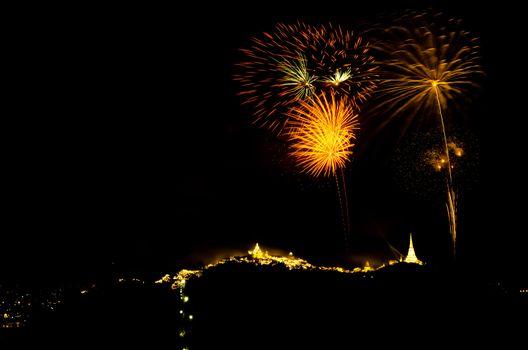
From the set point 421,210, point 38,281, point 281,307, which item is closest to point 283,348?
point 281,307

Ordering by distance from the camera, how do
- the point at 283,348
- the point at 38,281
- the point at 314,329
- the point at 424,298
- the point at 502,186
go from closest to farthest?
the point at 283,348
the point at 314,329
the point at 424,298
the point at 38,281
the point at 502,186

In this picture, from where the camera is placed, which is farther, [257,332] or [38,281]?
[38,281]

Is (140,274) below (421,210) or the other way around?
below

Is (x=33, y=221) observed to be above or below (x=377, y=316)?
above

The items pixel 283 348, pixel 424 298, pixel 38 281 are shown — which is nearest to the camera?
pixel 283 348

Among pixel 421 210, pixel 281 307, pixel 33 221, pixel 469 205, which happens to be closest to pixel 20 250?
pixel 33 221

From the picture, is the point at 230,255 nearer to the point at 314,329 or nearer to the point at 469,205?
the point at 469,205

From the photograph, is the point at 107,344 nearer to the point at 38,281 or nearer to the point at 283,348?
the point at 283,348

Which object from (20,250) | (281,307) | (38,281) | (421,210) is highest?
(421,210)

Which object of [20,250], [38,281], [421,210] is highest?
[421,210]
